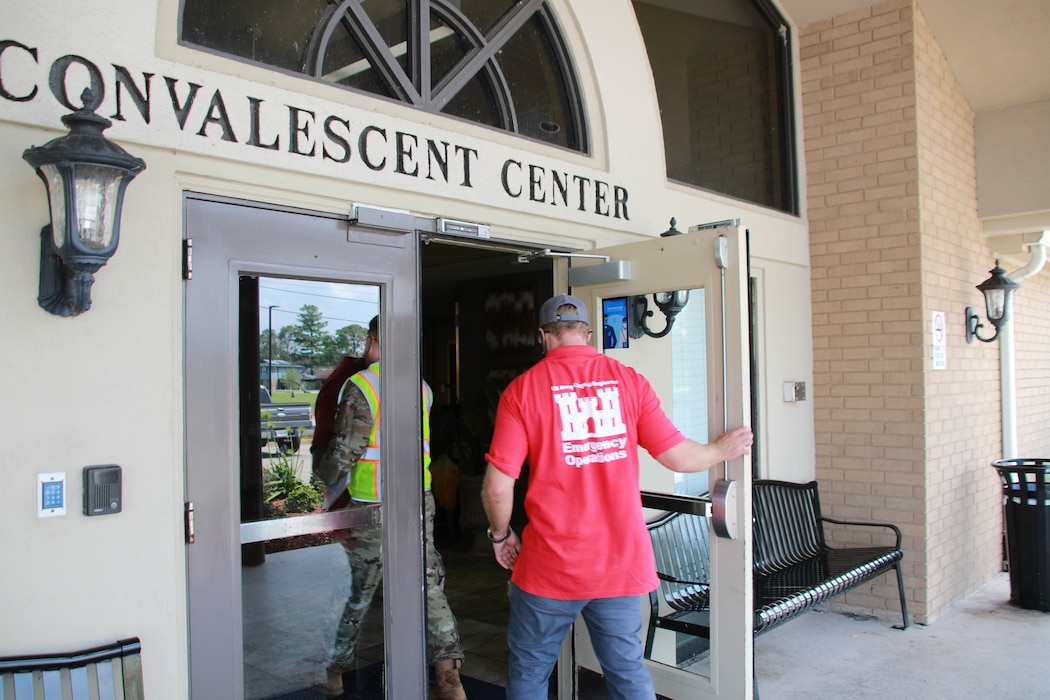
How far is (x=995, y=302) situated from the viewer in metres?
5.82

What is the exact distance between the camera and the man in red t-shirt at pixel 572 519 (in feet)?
9.15

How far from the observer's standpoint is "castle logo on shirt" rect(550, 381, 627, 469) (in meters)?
2.81

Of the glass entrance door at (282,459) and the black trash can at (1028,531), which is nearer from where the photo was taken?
the glass entrance door at (282,459)

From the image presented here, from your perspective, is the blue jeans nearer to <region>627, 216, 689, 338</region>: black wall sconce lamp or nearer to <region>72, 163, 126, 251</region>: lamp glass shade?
<region>627, 216, 689, 338</region>: black wall sconce lamp

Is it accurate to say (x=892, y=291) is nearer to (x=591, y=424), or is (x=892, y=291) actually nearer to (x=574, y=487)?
(x=591, y=424)

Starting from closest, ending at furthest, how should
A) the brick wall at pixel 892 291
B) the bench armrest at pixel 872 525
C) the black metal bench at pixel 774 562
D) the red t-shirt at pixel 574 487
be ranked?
the red t-shirt at pixel 574 487 < the black metal bench at pixel 774 562 < the bench armrest at pixel 872 525 < the brick wall at pixel 892 291

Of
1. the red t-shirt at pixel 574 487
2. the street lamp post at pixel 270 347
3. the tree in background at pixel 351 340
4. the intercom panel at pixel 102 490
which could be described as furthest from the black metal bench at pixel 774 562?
the intercom panel at pixel 102 490

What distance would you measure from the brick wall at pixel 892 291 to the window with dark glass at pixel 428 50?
8.23 ft

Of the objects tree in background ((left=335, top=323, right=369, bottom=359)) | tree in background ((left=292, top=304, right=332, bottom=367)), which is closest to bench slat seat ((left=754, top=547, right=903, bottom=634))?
tree in background ((left=335, top=323, right=369, bottom=359))

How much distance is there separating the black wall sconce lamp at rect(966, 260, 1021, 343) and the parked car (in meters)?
5.01

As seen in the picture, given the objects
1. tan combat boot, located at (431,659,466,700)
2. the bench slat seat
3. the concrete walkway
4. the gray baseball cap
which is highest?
the gray baseball cap

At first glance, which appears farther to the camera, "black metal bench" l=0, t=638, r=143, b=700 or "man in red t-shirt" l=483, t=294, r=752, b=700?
"man in red t-shirt" l=483, t=294, r=752, b=700

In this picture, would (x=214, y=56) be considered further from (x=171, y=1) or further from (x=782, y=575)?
(x=782, y=575)

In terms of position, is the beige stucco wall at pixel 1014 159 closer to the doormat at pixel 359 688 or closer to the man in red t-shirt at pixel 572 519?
the man in red t-shirt at pixel 572 519
